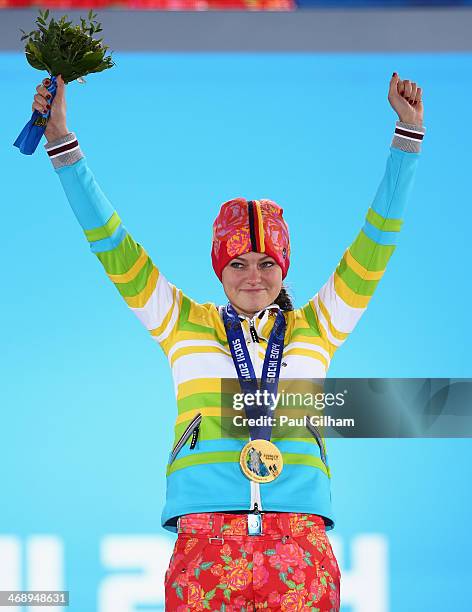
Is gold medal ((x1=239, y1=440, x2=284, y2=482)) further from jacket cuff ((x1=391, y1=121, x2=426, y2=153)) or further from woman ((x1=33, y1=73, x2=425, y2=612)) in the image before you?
jacket cuff ((x1=391, y1=121, x2=426, y2=153))

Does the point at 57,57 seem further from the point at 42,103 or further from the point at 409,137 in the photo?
the point at 409,137

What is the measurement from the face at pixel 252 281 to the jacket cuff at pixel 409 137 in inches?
14.2

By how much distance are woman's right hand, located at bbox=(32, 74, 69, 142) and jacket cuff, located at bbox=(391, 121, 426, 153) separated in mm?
690

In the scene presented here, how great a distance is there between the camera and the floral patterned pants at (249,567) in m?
2.35

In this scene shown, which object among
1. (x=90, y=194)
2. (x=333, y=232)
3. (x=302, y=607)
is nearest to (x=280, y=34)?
(x=333, y=232)

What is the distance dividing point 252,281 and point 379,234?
282mm

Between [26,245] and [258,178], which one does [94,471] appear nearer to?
[26,245]

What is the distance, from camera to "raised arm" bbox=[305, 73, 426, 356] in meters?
2.52

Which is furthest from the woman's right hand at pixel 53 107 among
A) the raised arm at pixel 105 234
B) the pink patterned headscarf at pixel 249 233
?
the pink patterned headscarf at pixel 249 233

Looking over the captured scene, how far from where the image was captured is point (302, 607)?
7.72ft

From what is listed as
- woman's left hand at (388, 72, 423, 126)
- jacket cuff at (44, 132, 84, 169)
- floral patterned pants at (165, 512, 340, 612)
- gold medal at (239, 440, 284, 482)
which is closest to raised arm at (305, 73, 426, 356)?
woman's left hand at (388, 72, 423, 126)

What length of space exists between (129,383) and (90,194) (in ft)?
4.34

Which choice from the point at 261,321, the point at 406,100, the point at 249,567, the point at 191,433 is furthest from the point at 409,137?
the point at 249,567

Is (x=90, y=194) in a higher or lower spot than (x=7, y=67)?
lower
